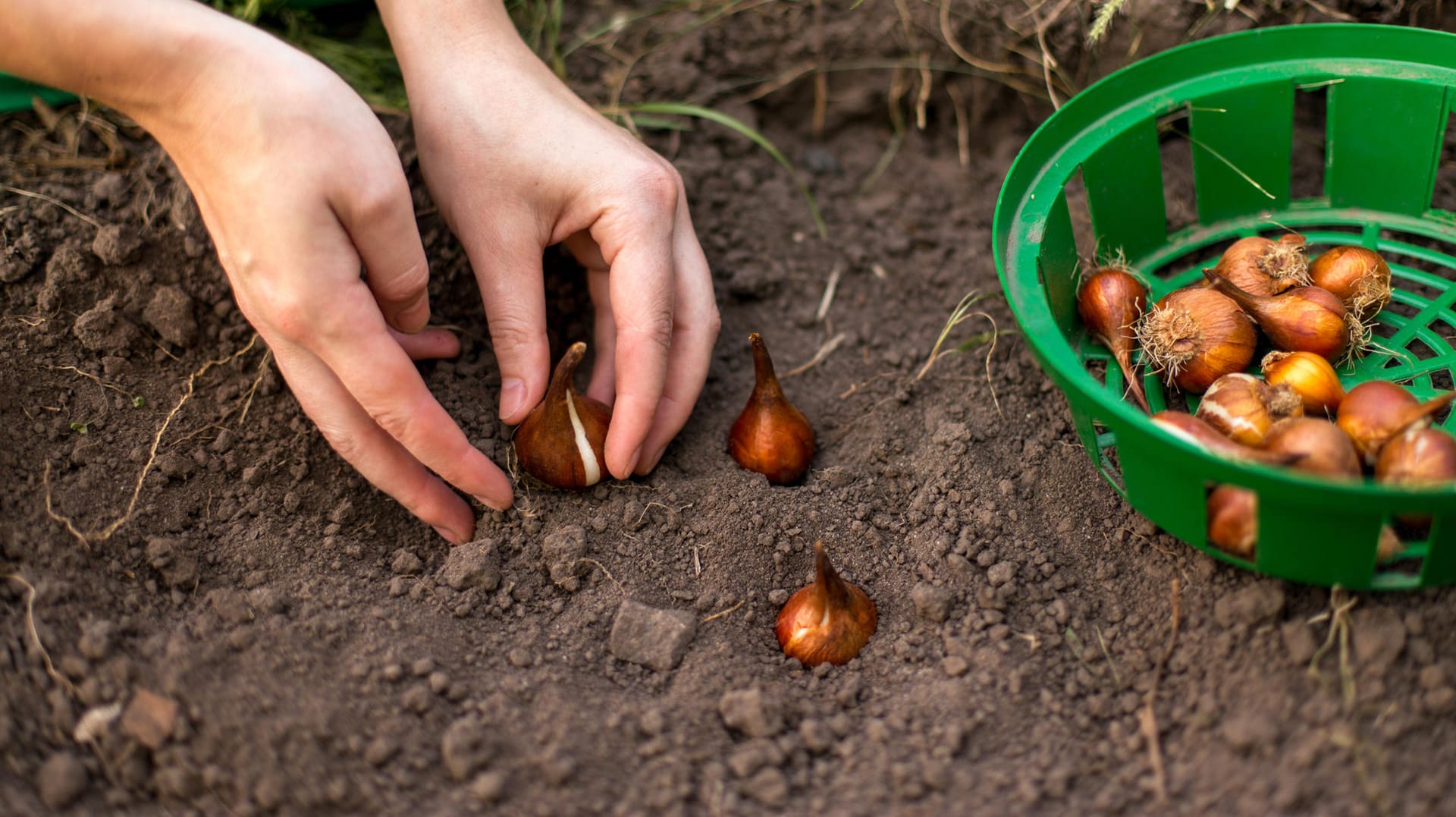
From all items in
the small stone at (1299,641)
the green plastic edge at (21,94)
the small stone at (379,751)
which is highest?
the small stone at (1299,641)

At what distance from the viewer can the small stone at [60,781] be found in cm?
121

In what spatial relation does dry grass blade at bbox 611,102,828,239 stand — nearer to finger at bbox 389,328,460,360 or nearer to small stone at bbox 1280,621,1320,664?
finger at bbox 389,328,460,360

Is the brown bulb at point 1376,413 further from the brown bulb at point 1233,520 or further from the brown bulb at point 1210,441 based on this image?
the brown bulb at point 1233,520

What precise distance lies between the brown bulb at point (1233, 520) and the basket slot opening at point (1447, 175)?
1.01m

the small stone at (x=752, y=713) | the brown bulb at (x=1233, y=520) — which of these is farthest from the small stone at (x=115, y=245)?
the brown bulb at (x=1233, y=520)

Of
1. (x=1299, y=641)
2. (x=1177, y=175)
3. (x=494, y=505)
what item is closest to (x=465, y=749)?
(x=494, y=505)

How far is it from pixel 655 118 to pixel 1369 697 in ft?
5.56

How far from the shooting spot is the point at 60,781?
1.21 meters

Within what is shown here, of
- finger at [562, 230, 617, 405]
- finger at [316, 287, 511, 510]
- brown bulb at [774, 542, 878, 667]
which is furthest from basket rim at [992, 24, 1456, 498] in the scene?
finger at [316, 287, 511, 510]

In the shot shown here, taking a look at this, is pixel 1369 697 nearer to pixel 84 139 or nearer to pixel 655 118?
pixel 655 118

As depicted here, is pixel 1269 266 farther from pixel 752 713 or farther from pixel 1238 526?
pixel 752 713

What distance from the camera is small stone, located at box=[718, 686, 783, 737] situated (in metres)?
1.35

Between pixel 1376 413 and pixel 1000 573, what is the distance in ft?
1.85

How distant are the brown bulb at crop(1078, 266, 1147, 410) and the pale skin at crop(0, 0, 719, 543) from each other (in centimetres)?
63
